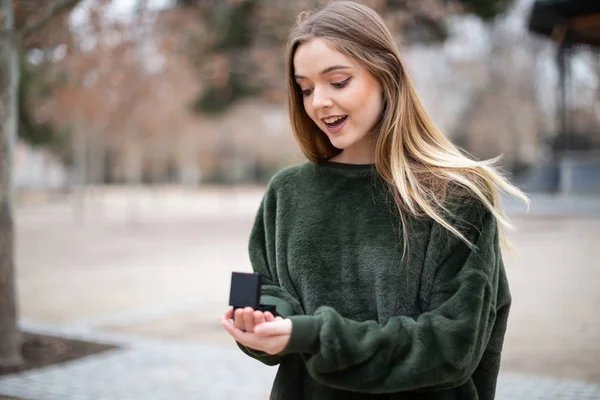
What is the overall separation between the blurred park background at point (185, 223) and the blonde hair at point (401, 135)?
1.37 feet

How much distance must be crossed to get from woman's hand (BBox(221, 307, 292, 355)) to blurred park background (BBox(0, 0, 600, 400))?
86cm

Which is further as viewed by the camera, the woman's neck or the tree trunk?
the tree trunk

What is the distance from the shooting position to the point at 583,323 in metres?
7.08

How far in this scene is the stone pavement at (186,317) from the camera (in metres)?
5.09

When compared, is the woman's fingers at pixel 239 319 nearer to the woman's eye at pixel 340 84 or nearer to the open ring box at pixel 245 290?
the open ring box at pixel 245 290

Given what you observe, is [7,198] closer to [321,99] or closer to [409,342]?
[321,99]


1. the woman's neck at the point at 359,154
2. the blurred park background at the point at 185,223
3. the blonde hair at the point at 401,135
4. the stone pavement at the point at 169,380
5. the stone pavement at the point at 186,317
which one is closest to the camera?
the blonde hair at the point at 401,135

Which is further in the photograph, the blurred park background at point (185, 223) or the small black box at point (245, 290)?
the blurred park background at point (185, 223)

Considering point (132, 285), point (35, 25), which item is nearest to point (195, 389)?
point (35, 25)

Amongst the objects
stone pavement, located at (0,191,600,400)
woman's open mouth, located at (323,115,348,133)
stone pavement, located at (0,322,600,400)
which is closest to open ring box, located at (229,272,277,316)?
woman's open mouth, located at (323,115,348,133)

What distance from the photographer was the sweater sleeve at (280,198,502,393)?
4.95 ft

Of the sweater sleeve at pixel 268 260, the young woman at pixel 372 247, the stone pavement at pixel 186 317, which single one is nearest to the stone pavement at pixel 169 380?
the stone pavement at pixel 186 317

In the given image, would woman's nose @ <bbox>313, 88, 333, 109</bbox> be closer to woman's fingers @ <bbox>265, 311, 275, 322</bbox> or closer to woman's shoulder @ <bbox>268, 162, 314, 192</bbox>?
woman's shoulder @ <bbox>268, 162, 314, 192</bbox>

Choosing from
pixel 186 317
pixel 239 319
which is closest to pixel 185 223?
pixel 186 317
